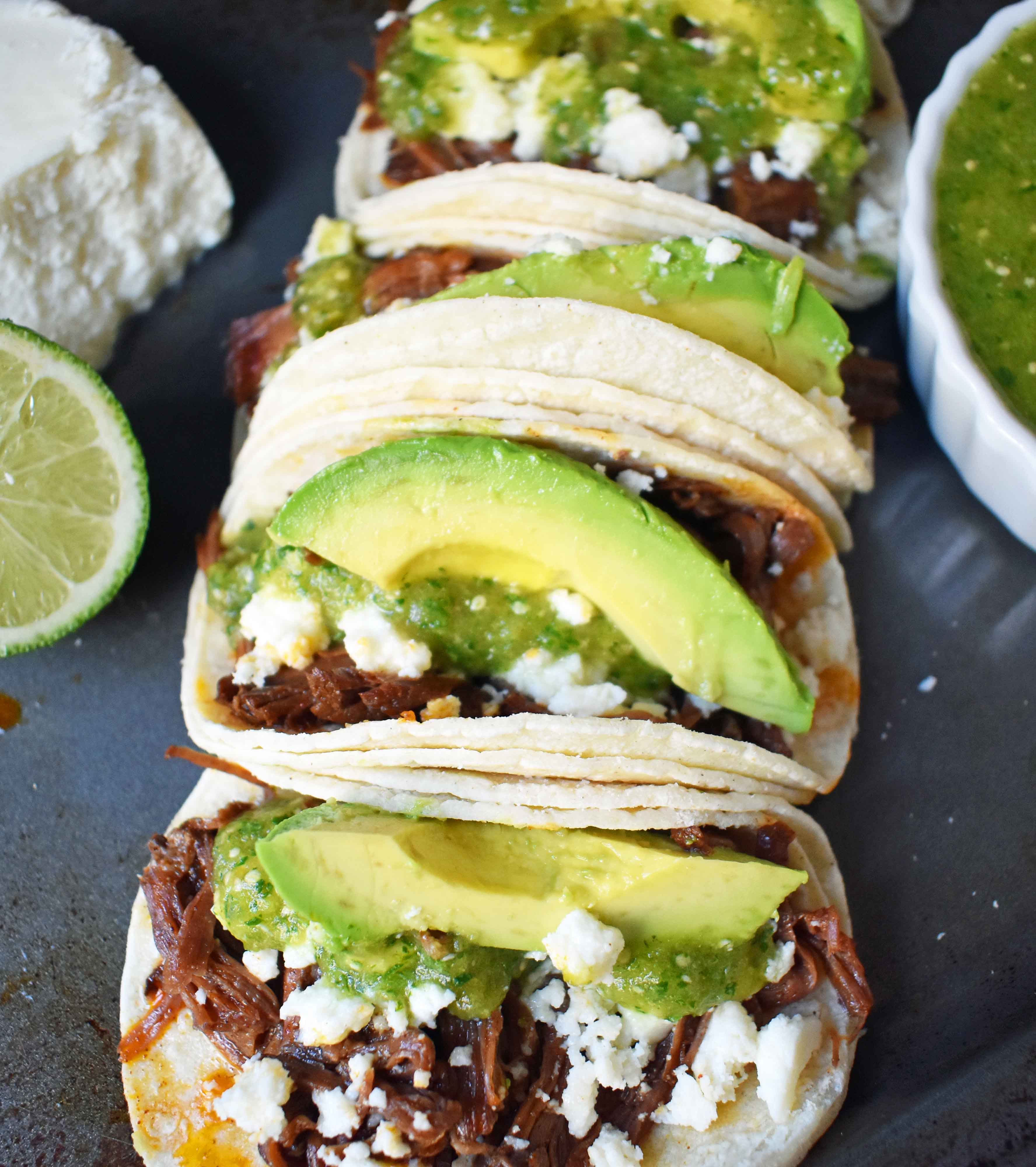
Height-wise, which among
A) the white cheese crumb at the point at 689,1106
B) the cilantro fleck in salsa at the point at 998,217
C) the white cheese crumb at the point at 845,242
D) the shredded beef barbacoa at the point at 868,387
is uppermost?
the cilantro fleck in salsa at the point at 998,217

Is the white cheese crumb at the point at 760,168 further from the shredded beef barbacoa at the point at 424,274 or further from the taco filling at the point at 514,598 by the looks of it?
the taco filling at the point at 514,598

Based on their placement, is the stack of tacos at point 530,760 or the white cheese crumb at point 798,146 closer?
the stack of tacos at point 530,760

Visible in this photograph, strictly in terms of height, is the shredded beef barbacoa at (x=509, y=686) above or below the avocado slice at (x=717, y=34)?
below

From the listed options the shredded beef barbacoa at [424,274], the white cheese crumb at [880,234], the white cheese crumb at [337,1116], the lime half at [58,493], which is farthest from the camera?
the white cheese crumb at [880,234]

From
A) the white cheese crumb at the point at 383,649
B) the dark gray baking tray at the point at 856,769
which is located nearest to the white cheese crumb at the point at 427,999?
the white cheese crumb at the point at 383,649

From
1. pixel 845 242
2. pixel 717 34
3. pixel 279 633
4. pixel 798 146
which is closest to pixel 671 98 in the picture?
pixel 717 34

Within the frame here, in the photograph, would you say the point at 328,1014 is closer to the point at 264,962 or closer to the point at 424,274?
the point at 264,962

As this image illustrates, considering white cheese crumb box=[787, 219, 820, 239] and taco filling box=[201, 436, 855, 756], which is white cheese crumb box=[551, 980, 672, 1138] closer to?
taco filling box=[201, 436, 855, 756]

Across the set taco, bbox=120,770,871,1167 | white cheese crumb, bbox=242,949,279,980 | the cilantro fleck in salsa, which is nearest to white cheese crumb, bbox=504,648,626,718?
taco, bbox=120,770,871,1167
